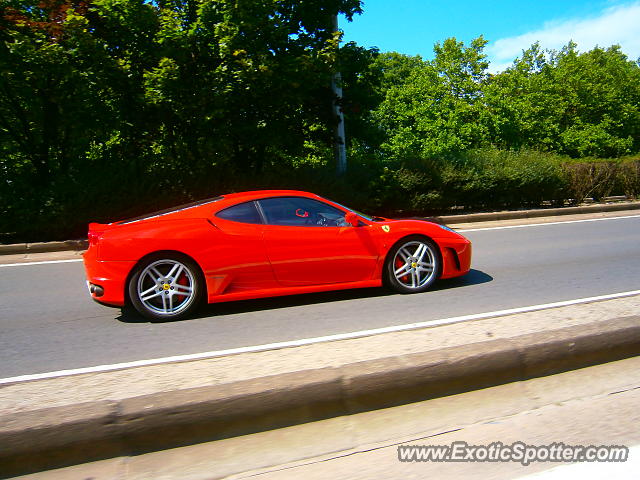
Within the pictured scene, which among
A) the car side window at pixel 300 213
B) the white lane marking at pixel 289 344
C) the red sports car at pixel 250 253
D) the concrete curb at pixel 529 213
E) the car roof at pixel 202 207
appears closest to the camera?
the white lane marking at pixel 289 344

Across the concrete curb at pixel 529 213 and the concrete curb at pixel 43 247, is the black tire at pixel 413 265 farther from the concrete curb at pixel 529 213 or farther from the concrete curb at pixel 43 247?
the concrete curb at pixel 529 213

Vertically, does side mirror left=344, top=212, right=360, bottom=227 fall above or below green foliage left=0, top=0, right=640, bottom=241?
below

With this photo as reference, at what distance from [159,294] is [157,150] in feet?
32.7

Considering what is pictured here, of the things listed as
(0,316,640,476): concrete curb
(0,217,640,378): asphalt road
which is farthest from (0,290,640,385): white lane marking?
(0,316,640,476): concrete curb

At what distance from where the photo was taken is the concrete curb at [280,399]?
9.26 feet

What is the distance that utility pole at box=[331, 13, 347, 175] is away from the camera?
1606cm

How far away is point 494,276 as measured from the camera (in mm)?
7609

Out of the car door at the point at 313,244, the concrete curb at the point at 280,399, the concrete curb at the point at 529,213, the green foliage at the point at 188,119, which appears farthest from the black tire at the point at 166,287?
the concrete curb at the point at 529,213

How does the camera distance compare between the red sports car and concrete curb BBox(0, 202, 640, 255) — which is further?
concrete curb BBox(0, 202, 640, 255)

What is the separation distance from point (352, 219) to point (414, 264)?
3.28 ft

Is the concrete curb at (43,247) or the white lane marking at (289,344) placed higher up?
the concrete curb at (43,247)

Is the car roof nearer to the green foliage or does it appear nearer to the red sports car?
the red sports car

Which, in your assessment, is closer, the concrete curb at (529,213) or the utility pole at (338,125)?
the concrete curb at (529,213)

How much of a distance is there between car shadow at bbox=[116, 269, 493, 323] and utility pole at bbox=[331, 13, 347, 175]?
31.1 feet
